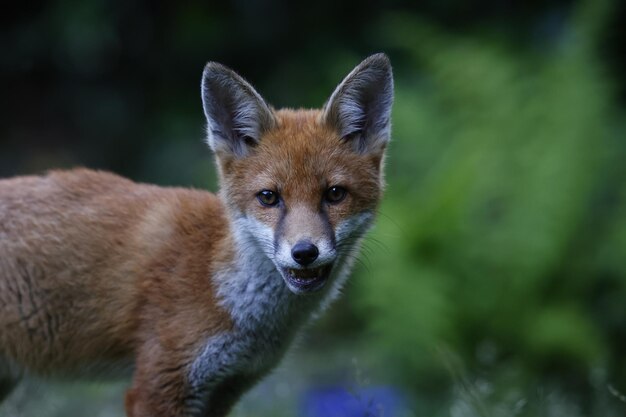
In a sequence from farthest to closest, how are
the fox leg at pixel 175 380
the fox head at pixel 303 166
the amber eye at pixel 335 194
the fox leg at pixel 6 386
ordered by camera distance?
the fox leg at pixel 6 386 < the fox leg at pixel 175 380 < the amber eye at pixel 335 194 < the fox head at pixel 303 166

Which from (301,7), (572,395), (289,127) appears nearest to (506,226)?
(572,395)

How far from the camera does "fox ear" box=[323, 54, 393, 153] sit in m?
5.35

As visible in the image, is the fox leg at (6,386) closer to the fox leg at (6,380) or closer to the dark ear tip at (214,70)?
the fox leg at (6,380)

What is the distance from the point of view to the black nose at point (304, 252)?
4.80 metres

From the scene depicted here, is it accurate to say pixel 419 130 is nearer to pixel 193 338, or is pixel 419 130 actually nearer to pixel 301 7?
pixel 301 7

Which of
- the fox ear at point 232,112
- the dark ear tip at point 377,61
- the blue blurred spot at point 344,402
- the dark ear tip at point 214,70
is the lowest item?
the blue blurred spot at point 344,402

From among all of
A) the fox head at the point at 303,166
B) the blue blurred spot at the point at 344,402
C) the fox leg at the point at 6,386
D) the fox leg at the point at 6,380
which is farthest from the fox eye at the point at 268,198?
the fox leg at the point at 6,386

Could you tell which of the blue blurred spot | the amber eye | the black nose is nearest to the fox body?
the amber eye

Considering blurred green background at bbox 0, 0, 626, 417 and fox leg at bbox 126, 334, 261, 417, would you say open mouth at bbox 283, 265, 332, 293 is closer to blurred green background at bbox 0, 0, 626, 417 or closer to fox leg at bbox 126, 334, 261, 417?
fox leg at bbox 126, 334, 261, 417

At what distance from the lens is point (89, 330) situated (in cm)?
566

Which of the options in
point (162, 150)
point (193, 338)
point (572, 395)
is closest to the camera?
point (193, 338)

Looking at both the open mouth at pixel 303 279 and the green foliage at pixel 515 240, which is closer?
the open mouth at pixel 303 279

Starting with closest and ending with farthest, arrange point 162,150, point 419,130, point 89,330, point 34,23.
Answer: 1. point 89,330
2. point 419,130
3. point 34,23
4. point 162,150

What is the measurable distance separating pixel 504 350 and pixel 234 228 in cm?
390
